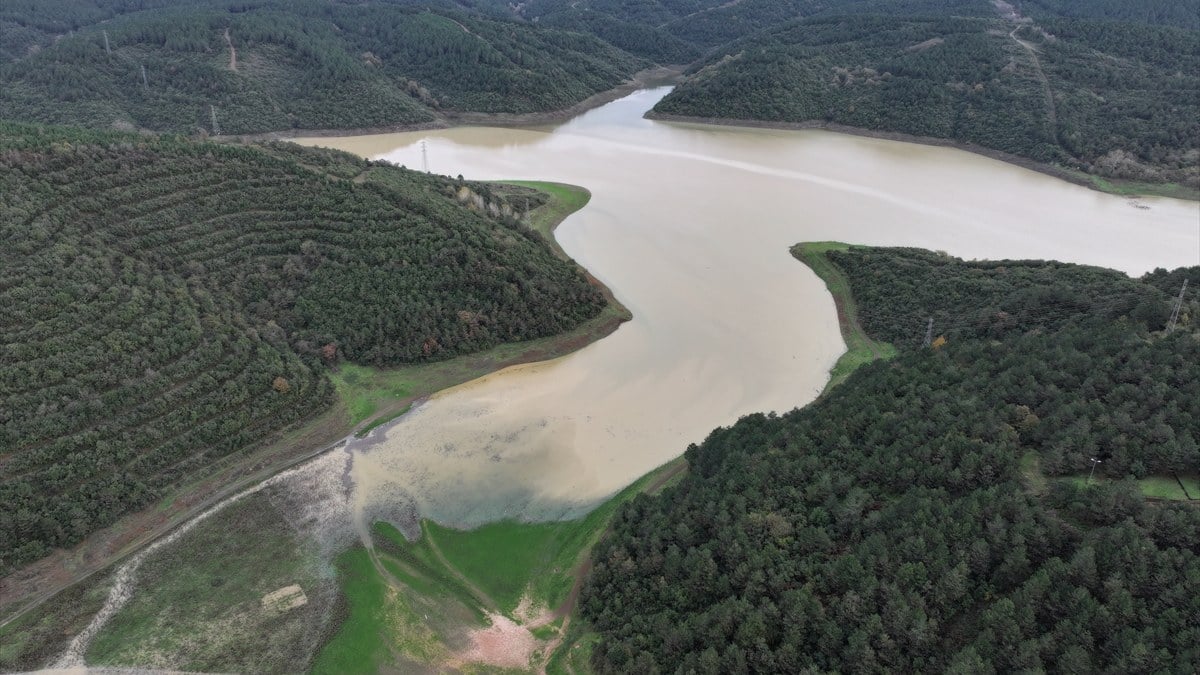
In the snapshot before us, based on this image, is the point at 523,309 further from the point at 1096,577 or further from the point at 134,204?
the point at 1096,577

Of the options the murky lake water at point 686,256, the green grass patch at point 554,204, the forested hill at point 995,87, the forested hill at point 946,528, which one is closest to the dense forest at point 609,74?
the forested hill at point 995,87

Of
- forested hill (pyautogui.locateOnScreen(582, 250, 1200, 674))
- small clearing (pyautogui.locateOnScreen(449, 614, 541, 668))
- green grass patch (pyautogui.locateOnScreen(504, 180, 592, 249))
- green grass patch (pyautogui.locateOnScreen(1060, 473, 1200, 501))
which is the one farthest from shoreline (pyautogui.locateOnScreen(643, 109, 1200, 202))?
small clearing (pyautogui.locateOnScreen(449, 614, 541, 668))

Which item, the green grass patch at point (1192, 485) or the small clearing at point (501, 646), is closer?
the green grass patch at point (1192, 485)

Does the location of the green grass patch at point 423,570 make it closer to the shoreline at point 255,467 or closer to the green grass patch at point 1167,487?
the shoreline at point 255,467

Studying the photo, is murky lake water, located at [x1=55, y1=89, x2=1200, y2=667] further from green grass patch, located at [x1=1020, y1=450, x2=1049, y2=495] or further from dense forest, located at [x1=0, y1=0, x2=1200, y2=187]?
green grass patch, located at [x1=1020, y1=450, x2=1049, y2=495]

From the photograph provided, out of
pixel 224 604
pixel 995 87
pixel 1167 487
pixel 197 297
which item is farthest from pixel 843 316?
pixel 995 87
